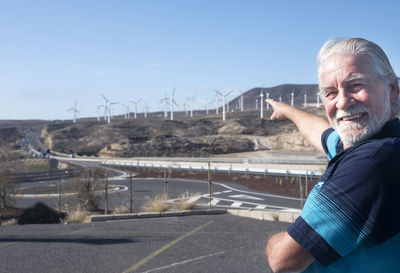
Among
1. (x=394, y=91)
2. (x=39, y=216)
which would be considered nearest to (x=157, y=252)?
(x=394, y=91)

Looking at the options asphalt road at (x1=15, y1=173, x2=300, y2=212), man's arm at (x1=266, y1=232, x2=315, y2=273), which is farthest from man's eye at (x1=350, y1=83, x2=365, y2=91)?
asphalt road at (x1=15, y1=173, x2=300, y2=212)

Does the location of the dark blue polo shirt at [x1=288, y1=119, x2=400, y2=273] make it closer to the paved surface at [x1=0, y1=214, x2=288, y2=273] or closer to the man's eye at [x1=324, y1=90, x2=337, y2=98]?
the man's eye at [x1=324, y1=90, x2=337, y2=98]

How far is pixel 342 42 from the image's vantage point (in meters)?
1.55

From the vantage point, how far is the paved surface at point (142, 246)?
23.3ft

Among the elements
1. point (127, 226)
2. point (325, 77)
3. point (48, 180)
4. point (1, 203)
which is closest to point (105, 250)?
point (127, 226)

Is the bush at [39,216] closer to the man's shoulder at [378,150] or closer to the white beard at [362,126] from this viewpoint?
the white beard at [362,126]

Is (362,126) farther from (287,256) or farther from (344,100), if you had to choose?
(287,256)

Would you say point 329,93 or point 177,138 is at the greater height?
point 329,93

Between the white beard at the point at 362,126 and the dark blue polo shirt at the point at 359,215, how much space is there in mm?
90

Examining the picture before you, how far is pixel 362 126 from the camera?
1.45m

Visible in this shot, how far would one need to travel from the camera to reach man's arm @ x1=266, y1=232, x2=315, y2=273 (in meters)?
1.37

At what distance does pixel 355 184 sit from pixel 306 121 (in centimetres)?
141

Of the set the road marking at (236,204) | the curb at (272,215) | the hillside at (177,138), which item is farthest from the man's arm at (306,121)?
the hillside at (177,138)

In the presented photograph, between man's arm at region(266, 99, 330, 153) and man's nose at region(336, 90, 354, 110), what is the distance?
0.83 m
